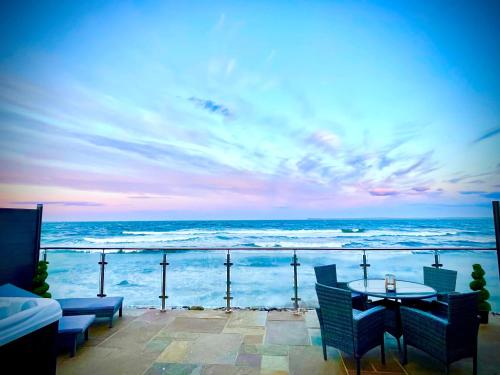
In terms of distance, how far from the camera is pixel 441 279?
3266 millimetres

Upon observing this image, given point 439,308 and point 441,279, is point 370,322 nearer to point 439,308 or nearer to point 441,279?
point 439,308

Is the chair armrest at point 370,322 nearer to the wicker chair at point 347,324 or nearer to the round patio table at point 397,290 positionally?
the wicker chair at point 347,324

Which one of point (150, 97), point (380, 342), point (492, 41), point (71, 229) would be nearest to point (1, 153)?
point (150, 97)

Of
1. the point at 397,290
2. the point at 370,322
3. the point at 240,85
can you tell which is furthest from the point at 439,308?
the point at 240,85

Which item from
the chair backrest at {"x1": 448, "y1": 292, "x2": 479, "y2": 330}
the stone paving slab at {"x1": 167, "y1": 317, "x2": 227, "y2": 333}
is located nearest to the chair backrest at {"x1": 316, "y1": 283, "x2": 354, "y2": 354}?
the chair backrest at {"x1": 448, "y1": 292, "x2": 479, "y2": 330}

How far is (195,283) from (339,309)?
7147 millimetres

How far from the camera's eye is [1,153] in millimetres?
5602

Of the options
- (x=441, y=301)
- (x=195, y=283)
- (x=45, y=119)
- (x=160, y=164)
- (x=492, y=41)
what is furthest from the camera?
(x=160, y=164)

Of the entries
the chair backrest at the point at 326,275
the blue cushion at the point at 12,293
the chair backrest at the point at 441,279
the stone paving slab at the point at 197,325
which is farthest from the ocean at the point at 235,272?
the blue cushion at the point at 12,293

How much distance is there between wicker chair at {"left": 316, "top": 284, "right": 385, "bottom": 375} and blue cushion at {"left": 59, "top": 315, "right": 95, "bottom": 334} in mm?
2480

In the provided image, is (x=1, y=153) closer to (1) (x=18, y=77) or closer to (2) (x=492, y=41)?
(1) (x=18, y=77)

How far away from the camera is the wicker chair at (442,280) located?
10.4ft

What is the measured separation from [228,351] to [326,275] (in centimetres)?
160

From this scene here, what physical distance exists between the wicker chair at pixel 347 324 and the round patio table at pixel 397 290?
260mm
